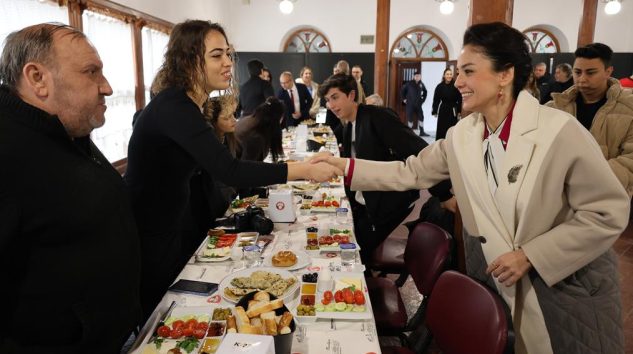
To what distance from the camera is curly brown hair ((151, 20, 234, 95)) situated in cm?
181

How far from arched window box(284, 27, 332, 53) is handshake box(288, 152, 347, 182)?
9989 millimetres

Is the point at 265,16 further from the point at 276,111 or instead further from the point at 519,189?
the point at 519,189

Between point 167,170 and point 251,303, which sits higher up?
point 167,170

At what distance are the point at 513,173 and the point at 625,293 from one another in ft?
8.39

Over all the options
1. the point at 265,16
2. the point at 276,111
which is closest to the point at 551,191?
the point at 276,111

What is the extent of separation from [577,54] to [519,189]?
67.6 inches

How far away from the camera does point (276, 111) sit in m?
3.60

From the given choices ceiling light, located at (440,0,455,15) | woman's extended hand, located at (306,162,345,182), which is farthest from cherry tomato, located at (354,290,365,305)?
ceiling light, located at (440,0,455,15)

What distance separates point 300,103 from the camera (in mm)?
7734

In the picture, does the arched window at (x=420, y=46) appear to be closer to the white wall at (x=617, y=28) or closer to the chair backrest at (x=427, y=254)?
the white wall at (x=617, y=28)

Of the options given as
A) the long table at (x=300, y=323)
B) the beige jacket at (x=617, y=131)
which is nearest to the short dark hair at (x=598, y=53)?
the beige jacket at (x=617, y=131)

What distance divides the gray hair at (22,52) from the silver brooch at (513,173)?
1.34 meters

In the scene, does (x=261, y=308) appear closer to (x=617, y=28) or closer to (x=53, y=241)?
(x=53, y=241)

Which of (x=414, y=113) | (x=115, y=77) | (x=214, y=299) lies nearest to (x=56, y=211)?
(x=214, y=299)
